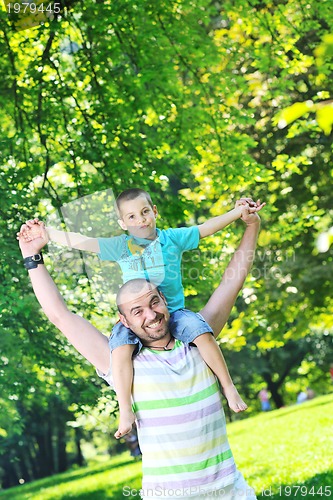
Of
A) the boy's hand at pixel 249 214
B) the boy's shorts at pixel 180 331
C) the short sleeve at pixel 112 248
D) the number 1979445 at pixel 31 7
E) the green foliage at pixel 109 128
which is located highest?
the number 1979445 at pixel 31 7

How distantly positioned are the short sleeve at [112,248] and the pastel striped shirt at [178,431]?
1215 mm

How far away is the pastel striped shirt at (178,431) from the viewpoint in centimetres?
276

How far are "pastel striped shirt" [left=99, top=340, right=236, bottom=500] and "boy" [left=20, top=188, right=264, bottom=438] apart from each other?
77 millimetres

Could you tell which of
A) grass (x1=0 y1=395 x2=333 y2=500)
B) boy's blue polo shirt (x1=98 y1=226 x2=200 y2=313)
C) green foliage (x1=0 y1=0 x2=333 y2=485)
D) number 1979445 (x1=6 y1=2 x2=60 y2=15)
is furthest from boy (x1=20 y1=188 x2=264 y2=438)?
number 1979445 (x1=6 y1=2 x2=60 y2=15)

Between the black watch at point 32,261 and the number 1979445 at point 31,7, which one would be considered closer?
the black watch at point 32,261

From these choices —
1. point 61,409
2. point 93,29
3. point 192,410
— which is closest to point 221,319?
point 192,410

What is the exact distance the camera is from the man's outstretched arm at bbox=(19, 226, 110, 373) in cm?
283

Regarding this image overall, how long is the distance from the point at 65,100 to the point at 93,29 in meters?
1.01

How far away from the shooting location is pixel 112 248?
405 centimetres

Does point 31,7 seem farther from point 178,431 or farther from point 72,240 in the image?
point 178,431

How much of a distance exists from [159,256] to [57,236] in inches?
24.8

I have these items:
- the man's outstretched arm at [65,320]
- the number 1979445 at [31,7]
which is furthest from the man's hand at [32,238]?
the number 1979445 at [31,7]

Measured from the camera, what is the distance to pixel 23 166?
9586 millimetres

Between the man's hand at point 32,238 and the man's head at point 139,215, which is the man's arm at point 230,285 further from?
the man's head at point 139,215
